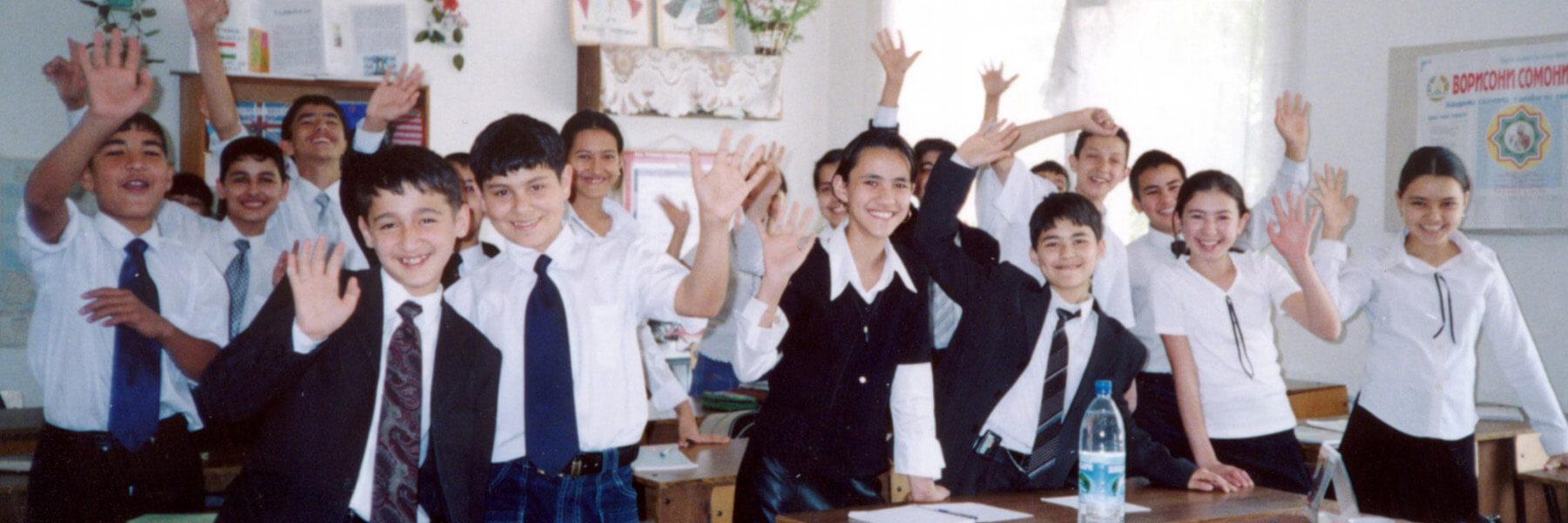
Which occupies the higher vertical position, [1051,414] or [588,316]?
[588,316]

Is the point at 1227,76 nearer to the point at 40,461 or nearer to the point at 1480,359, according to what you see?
the point at 1480,359

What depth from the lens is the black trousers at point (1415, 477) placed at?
11.7ft

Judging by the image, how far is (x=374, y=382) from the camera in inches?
79.7

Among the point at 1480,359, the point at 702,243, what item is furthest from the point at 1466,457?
the point at 702,243

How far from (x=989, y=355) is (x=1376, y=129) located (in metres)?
2.65

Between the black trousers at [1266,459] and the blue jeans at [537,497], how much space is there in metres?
1.77

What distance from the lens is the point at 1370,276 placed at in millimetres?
3699

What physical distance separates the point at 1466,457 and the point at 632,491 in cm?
257

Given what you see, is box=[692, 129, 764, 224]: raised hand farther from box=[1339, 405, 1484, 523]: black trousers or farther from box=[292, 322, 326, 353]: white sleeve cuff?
box=[1339, 405, 1484, 523]: black trousers

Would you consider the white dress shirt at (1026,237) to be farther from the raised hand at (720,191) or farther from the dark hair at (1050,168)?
the raised hand at (720,191)

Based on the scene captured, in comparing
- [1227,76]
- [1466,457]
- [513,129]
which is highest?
[1227,76]

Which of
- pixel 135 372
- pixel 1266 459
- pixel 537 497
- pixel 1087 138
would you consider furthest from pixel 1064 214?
pixel 135 372

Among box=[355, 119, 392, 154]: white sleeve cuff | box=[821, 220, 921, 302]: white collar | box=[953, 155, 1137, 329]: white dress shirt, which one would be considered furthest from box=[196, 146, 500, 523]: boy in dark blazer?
box=[953, 155, 1137, 329]: white dress shirt

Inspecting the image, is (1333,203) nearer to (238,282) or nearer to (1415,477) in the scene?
(1415,477)
